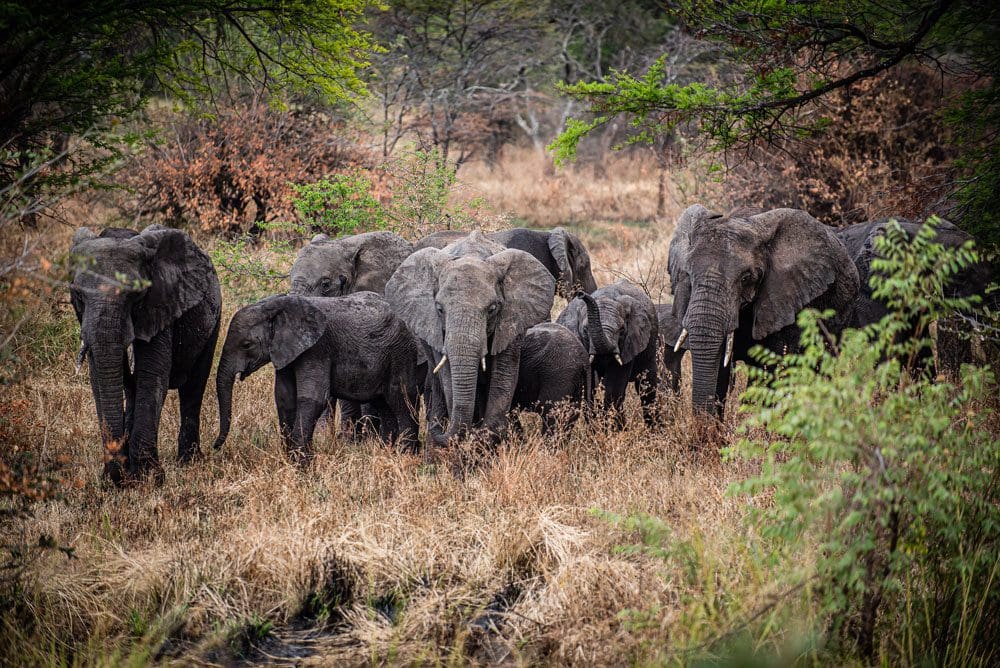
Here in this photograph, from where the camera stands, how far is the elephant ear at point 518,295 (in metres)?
7.57

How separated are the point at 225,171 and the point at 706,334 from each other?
10.3 metres

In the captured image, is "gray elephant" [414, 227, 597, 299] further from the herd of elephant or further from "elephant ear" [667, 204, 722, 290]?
the herd of elephant

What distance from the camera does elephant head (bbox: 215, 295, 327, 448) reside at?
7625mm

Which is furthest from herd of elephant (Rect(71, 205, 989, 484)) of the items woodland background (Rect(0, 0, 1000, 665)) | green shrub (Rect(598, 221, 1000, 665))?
green shrub (Rect(598, 221, 1000, 665))

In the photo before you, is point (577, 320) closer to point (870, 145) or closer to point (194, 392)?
point (194, 392)

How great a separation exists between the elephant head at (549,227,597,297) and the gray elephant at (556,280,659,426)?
8.23 ft

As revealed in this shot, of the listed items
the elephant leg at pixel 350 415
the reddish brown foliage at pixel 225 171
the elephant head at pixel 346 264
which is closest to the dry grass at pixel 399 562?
the elephant leg at pixel 350 415

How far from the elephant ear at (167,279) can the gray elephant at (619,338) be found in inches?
128

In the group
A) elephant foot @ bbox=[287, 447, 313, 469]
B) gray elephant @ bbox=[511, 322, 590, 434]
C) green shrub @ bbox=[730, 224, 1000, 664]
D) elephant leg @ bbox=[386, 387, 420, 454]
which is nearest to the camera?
green shrub @ bbox=[730, 224, 1000, 664]

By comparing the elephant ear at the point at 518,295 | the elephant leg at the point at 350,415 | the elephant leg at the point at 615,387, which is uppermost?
the elephant ear at the point at 518,295

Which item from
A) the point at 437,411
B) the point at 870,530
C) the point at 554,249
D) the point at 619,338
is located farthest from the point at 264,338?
the point at 554,249

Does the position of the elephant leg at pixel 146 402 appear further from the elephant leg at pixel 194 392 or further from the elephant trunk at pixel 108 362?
the elephant leg at pixel 194 392

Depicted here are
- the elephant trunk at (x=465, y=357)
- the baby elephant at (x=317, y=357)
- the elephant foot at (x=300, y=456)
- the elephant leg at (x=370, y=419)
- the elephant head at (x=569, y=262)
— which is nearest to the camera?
the elephant trunk at (x=465, y=357)

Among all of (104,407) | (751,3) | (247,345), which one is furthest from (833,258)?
(104,407)
